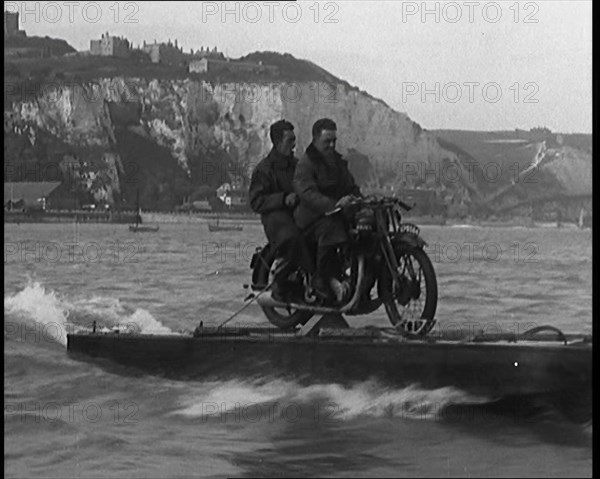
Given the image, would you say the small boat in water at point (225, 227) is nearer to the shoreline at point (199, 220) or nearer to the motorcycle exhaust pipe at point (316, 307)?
the shoreline at point (199, 220)

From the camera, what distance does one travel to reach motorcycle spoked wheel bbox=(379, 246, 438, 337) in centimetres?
454

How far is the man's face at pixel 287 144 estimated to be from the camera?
4.60 m

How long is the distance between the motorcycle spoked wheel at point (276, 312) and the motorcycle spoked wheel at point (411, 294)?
0.30 metres

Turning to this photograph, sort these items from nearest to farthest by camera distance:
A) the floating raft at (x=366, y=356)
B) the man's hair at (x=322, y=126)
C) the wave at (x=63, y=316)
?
1. the floating raft at (x=366, y=356)
2. the man's hair at (x=322, y=126)
3. the wave at (x=63, y=316)

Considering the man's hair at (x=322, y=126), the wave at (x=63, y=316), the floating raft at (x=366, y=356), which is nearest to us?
the floating raft at (x=366, y=356)

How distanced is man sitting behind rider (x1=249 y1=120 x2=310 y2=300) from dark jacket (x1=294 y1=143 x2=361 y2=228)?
35mm

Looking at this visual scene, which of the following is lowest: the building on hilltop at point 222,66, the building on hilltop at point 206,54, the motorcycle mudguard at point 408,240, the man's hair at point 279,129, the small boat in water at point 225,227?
the motorcycle mudguard at point 408,240

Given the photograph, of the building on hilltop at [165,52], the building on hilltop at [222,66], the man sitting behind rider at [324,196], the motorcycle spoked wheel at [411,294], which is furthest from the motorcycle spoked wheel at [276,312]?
the building on hilltop at [165,52]

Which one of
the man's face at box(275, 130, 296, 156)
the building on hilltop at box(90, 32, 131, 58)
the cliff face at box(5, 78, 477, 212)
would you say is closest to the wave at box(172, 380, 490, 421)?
the cliff face at box(5, 78, 477, 212)

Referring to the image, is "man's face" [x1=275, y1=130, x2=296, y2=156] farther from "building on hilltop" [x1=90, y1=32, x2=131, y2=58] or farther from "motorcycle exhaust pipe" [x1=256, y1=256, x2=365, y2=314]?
"building on hilltop" [x1=90, y1=32, x2=131, y2=58]

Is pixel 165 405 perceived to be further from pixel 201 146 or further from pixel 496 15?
pixel 496 15

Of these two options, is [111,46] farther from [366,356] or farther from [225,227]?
[366,356]

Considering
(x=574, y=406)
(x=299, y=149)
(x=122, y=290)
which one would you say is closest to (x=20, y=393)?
(x=122, y=290)

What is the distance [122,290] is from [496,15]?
5.49 feet
